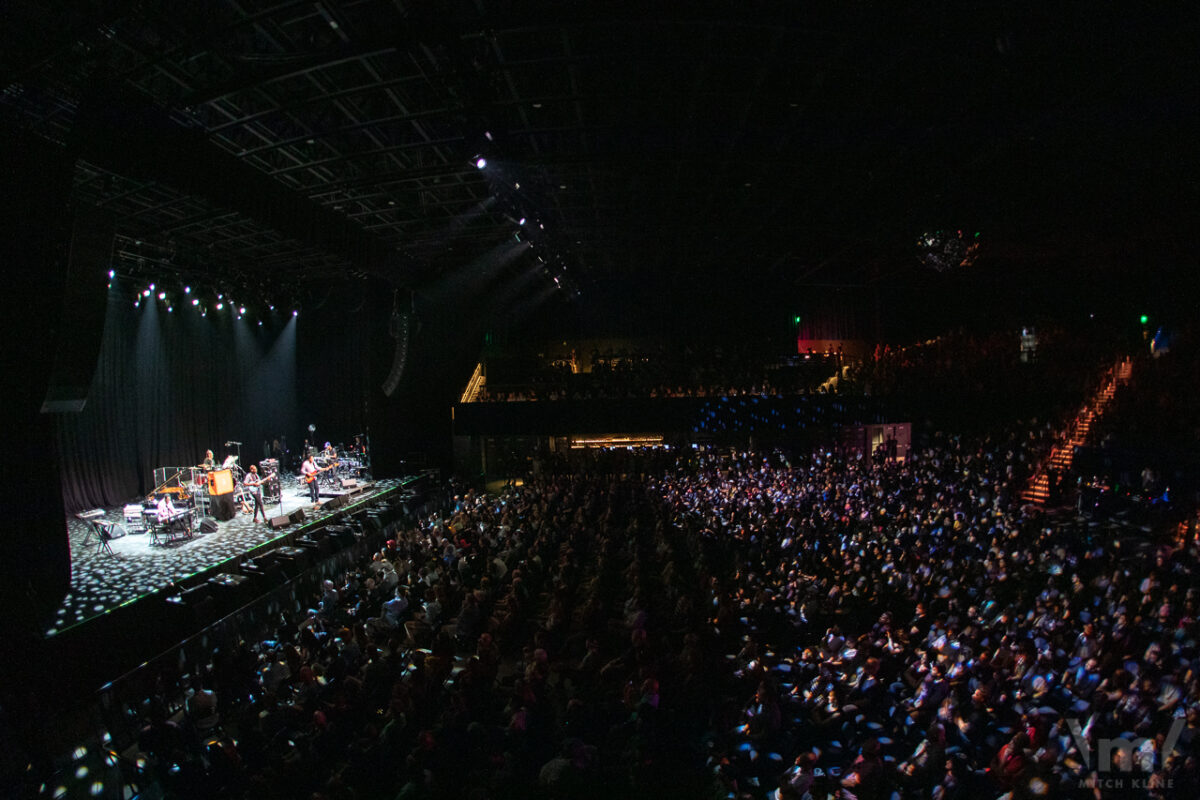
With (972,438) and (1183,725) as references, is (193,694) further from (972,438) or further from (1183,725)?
(972,438)

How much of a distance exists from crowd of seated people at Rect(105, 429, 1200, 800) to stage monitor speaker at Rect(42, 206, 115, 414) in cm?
340

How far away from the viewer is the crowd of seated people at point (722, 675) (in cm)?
433

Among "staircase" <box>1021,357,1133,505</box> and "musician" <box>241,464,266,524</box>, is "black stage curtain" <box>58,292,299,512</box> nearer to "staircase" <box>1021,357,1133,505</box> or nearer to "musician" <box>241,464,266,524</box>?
"musician" <box>241,464,266,524</box>

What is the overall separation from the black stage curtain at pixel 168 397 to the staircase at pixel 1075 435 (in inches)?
878

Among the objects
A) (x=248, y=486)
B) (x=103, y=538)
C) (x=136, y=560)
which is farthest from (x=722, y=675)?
(x=103, y=538)

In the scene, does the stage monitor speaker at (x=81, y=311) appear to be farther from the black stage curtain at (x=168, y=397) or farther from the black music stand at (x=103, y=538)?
the black stage curtain at (x=168, y=397)

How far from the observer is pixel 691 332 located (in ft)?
71.7

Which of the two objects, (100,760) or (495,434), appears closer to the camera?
(100,760)

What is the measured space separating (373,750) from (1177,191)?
13348 mm

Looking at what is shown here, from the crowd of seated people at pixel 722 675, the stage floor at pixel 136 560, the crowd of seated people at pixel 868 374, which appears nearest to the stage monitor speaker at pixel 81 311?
the stage floor at pixel 136 560

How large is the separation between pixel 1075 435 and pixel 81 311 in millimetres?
21565

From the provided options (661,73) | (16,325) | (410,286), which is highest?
(661,73)

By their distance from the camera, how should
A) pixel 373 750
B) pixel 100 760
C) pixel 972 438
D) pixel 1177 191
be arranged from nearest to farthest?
pixel 373 750 → pixel 100 760 → pixel 1177 191 → pixel 972 438

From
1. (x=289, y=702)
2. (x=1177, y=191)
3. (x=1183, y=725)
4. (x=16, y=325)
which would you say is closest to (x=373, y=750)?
(x=289, y=702)
